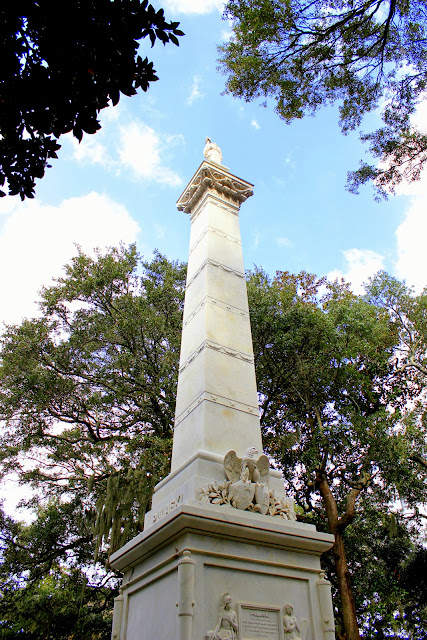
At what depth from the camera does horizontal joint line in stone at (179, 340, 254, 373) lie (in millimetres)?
6809

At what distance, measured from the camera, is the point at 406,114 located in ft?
29.5

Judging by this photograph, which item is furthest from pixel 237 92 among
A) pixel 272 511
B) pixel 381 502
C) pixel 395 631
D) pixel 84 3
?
pixel 395 631

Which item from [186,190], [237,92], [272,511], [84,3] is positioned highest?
[237,92]

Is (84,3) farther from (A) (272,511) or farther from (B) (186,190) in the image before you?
(B) (186,190)

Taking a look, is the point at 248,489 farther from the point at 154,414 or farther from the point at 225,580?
the point at 154,414

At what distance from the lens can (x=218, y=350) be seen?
685 centimetres

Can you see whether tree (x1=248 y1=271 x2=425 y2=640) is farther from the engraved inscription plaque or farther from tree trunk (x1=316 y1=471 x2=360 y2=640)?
the engraved inscription plaque

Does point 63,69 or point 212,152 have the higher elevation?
point 212,152

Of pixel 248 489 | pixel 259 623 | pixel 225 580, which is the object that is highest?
pixel 248 489

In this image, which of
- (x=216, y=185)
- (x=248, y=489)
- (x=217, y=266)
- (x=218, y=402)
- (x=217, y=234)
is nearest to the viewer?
(x=248, y=489)

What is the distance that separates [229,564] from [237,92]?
8.42 metres

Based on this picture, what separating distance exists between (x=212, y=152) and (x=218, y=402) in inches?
263

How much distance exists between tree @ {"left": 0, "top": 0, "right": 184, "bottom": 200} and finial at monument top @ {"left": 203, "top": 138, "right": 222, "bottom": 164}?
6.81 metres

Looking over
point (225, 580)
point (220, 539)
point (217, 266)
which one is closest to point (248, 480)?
point (220, 539)
